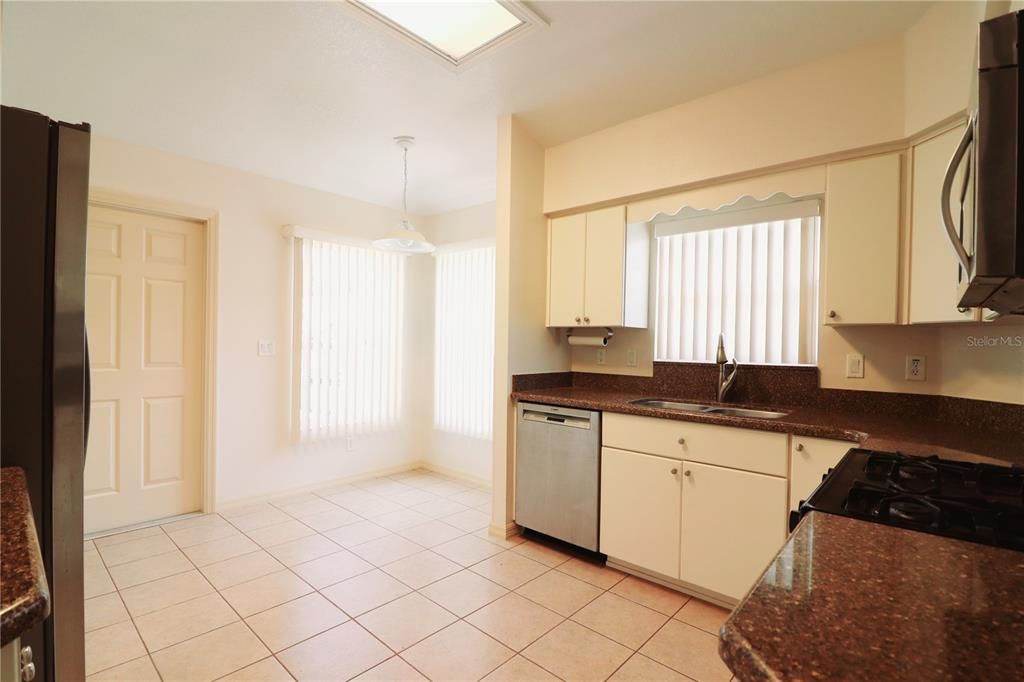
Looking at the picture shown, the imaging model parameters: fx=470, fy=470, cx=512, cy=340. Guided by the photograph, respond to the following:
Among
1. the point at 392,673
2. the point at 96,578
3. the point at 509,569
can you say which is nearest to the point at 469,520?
the point at 509,569

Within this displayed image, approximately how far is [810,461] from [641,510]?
2.71 ft

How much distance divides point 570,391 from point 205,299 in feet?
8.78

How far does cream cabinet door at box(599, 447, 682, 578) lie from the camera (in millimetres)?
2281

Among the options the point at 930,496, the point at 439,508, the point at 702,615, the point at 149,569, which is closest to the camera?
the point at 930,496

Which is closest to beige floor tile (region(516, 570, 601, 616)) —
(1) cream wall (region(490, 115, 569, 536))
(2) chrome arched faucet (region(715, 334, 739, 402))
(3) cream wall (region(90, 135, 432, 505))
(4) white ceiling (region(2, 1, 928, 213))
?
(1) cream wall (region(490, 115, 569, 536))

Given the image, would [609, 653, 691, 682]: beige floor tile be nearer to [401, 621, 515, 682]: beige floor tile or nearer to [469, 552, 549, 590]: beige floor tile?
[401, 621, 515, 682]: beige floor tile

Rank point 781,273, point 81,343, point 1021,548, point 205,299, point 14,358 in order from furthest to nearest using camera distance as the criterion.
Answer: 1. point 205,299
2. point 781,273
3. point 81,343
4. point 14,358
5. point 1021,548

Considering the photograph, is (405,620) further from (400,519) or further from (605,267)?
(605,267)

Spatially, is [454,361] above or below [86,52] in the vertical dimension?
below

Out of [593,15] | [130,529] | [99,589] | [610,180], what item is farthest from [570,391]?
[130,529]

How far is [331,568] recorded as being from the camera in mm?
2547

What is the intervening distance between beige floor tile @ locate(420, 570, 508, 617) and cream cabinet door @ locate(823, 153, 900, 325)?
2.06m

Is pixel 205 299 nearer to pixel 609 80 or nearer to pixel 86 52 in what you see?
pixel 86 52

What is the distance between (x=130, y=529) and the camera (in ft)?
9.93
